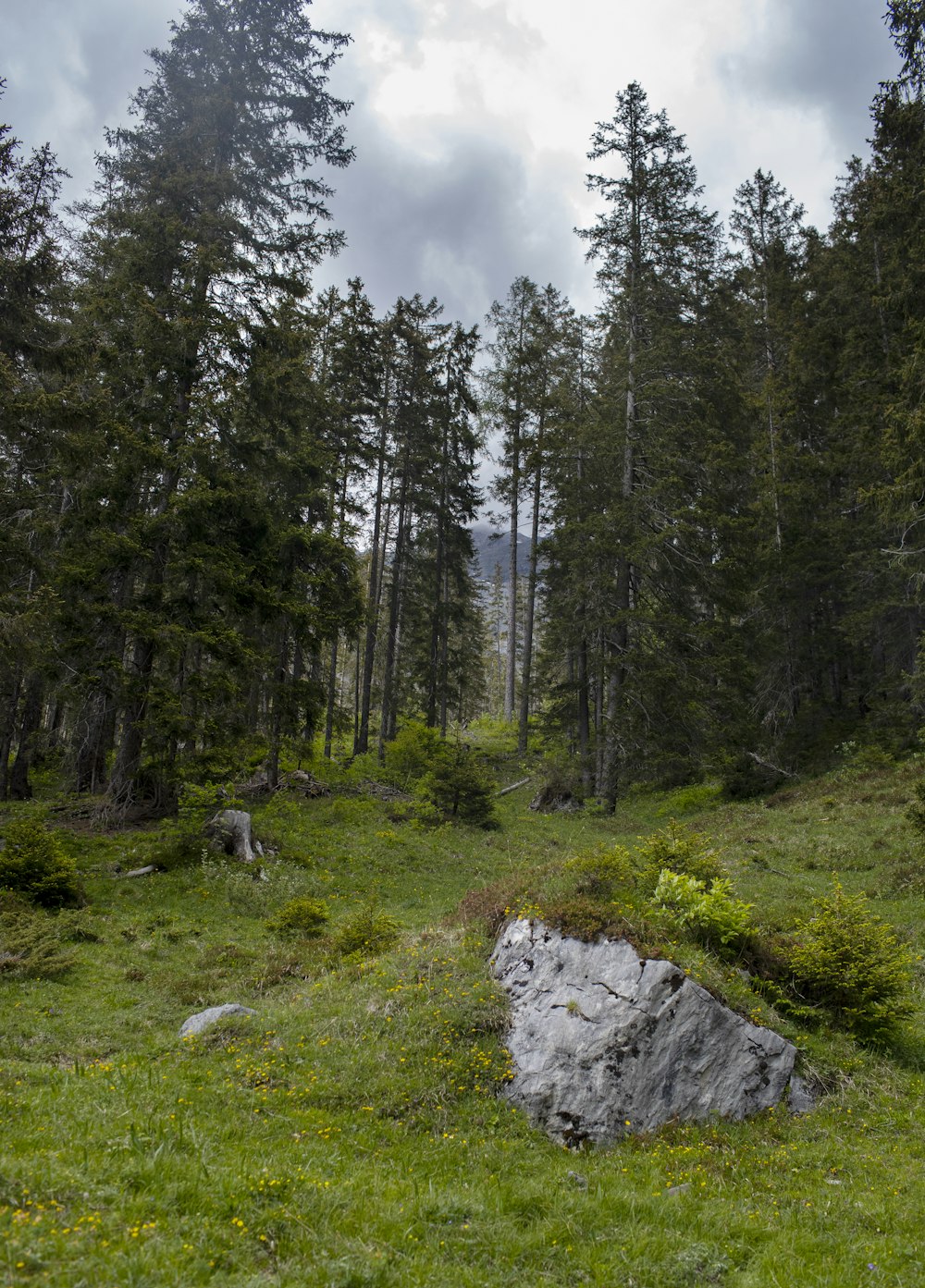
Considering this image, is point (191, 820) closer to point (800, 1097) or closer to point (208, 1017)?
point (208, 1017)

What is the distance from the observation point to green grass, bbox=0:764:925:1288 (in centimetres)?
417

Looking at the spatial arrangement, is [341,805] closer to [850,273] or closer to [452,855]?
[452,855]

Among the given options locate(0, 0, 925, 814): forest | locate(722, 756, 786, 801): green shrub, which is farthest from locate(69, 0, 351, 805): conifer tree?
locate(722, 756, 786, 801): green shrub

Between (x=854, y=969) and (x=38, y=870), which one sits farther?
(x=38, y=870)

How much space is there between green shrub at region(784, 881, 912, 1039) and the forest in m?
10.1

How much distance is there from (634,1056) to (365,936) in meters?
4.76

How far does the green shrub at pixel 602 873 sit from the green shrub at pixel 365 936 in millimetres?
2997

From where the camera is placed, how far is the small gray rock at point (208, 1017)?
25.5 feet

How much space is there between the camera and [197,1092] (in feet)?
19.8

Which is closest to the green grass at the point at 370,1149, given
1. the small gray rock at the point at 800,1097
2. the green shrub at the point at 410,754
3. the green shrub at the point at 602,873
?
the small gray rock at the point at 800,1097

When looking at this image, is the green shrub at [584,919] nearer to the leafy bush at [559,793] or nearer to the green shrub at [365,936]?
the green shrub at [365,936]

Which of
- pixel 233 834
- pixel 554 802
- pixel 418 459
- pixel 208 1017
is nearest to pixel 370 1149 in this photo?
pixel 208 1017

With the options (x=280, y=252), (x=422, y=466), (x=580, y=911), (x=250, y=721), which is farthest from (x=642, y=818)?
(x=280, y=252)

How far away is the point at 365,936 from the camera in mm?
10484
